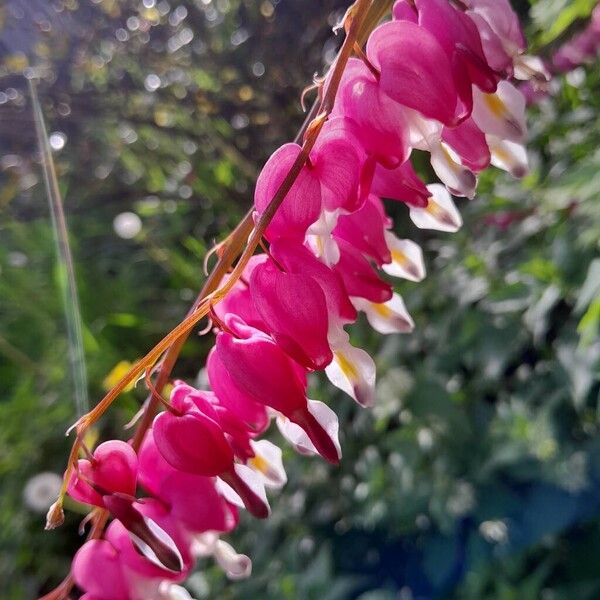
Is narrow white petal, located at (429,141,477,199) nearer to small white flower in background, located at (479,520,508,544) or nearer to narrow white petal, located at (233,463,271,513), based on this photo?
narrow white petal, located at (233,463,271,513)

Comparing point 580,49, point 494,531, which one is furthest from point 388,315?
point 580,49

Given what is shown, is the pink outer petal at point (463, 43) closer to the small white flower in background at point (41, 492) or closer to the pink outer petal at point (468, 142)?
the pink outer petal at point (468, 142)

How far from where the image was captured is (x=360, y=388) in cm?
44

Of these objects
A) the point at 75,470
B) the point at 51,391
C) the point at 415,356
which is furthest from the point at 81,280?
the point at 75,470

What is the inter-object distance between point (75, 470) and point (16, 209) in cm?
224

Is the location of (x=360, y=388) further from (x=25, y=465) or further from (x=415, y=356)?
(x=25, y=465)

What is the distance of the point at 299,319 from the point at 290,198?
0.22 ft

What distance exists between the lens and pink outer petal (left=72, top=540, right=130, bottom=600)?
472mm

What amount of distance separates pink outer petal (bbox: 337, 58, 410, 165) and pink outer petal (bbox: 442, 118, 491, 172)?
4 cm

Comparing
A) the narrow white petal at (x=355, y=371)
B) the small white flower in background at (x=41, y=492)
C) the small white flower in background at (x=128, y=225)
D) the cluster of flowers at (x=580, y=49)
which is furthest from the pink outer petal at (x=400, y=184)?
the small white flower in background at (x=128, y=225)

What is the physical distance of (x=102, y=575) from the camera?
47 centimetres

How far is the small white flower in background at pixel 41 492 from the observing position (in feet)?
6.21

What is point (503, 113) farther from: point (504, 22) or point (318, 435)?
point (318, 435)

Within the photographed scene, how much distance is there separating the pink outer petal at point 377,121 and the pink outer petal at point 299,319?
9 cm
